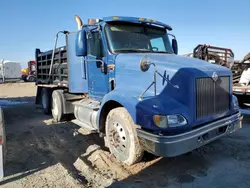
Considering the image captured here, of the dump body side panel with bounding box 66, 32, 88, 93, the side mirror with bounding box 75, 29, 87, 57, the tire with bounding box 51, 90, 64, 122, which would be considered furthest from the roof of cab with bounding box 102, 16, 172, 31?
the tire with bounding box 51, 90, 64, 122

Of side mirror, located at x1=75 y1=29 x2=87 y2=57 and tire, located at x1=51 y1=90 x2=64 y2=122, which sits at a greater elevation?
side mirror, located at x1=75 y1=29 x2=87 y2=57

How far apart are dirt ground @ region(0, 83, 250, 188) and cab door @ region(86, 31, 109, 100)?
4.03 ft

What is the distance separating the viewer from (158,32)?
5199 millimetres

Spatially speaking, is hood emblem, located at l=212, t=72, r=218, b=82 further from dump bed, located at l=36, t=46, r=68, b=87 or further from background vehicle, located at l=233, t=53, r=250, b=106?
dump bed, located at l=36, t=46, r=68, b=87

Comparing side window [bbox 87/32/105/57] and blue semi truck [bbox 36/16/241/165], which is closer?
blue semi truck [bbox 36/16/241/165]

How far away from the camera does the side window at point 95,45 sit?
483 centimetres

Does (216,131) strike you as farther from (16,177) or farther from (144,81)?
(16,177)

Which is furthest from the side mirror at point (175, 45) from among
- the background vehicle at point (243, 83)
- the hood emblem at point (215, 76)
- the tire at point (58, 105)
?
the tire at point (58, 105)

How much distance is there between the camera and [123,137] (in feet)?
12.7

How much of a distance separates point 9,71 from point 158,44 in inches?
1234

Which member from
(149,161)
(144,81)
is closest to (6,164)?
(149,161)

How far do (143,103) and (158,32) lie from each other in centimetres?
247

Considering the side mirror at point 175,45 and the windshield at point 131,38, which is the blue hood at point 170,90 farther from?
the side mirror at point 175,45

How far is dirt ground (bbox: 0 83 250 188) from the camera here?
3.37 meters
